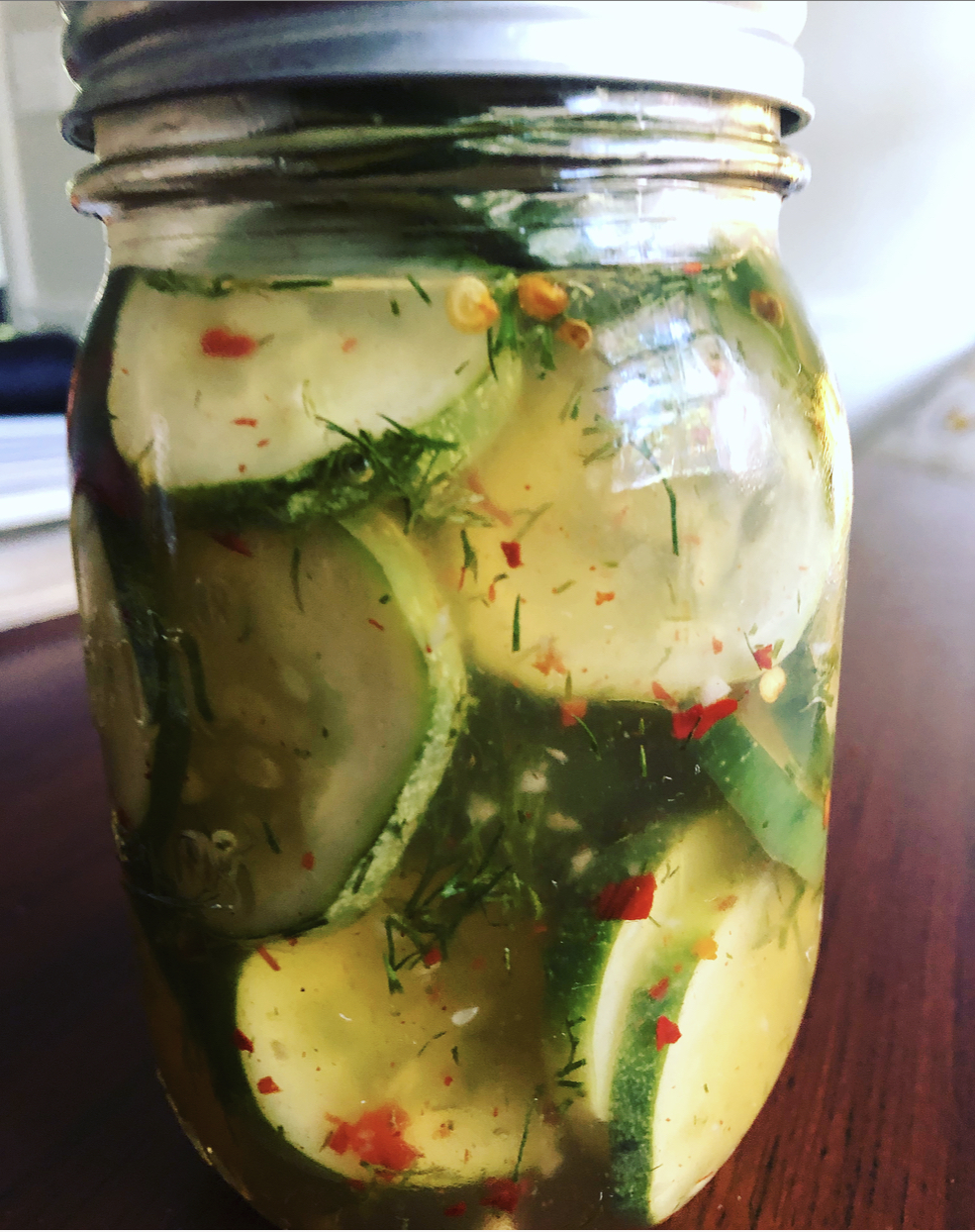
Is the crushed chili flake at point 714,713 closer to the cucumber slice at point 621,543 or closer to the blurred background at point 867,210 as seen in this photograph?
the cucumber slice at point 621,543

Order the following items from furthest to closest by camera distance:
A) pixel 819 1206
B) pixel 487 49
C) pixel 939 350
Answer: pixel 939 350 → pixel 819 1206 → pixel 487 49

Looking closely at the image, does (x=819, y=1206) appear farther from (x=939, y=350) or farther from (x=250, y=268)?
(x=939, y=350)

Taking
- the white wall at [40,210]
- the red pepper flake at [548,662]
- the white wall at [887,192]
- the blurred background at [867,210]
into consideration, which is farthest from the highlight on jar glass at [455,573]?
the white wall at [887,192]

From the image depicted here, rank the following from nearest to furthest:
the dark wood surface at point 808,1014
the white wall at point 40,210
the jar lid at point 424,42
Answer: the jar lid at point 424,42, the dark wood surface at point 808,1014, the white wall at point 40,210

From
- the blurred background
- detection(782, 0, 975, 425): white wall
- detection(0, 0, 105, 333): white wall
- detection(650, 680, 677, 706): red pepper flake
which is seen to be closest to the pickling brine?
detection(650, 680, 677, 706): red pepper flake

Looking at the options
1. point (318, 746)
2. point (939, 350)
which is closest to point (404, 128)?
point (318, 746)

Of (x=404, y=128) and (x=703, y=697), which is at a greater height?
(x=404, y=128)

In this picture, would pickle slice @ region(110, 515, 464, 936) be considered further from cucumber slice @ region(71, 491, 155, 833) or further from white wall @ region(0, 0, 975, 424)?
white wall @ region(0, 0, 975, 424)
